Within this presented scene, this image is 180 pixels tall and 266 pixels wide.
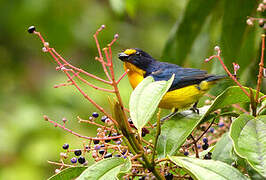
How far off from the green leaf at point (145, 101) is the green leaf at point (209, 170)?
18 centimetres

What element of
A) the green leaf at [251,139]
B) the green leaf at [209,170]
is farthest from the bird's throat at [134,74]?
the green leaf at [209,170]

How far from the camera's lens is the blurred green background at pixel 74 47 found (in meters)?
2.84

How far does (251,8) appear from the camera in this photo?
2.72 metres

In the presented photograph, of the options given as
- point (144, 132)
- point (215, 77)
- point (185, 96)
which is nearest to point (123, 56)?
point (185, 96)

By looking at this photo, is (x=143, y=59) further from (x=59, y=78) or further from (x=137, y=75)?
(x=59, y=78)

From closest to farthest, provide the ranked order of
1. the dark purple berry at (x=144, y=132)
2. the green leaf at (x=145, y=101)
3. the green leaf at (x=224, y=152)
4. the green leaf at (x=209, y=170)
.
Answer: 1. the green leaf at (x=209, y=170)
2. the green leaf at (x=145, y=101)
3. the green leaf at (x=224, y=152)
4. the dark purple berry at (x=144, y=132)

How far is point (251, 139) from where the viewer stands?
1.39 metres

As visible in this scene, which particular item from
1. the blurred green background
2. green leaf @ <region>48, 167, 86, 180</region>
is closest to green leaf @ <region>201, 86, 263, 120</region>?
green leaf @ <region>48, 167, 86, 180</region>

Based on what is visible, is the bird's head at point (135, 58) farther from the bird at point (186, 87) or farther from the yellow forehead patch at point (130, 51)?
the bird at point (186, 87)

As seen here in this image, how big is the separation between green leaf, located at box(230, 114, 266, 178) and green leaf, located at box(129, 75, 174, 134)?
9.6 inches

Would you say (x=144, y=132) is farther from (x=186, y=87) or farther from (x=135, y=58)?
A: (x=135, y=58)

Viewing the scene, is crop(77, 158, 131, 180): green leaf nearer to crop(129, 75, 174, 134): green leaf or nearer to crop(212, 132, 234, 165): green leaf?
crop(129, 75, 174, 134): green leaf

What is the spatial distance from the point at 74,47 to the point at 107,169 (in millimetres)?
6058

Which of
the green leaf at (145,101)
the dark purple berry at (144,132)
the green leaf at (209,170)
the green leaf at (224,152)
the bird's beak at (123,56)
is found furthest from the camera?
the bird's beak at (123,56)
